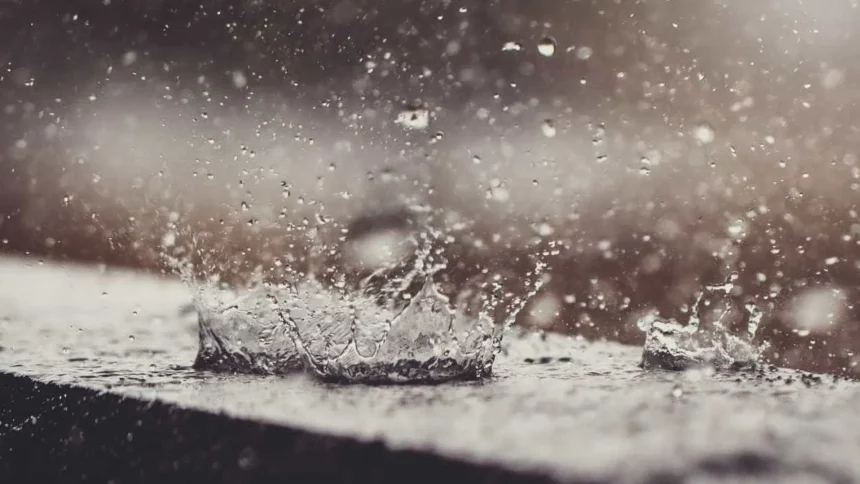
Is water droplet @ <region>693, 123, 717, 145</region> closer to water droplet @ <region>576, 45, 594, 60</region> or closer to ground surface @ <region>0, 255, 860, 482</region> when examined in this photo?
water droplet @ <region>576, 45, 594, 60</region>

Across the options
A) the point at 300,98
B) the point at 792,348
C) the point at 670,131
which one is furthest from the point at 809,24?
the point at 300,98

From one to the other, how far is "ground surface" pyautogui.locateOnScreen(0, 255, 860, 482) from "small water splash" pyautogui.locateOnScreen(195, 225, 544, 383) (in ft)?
0.13

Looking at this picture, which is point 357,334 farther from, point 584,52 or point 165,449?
point 584,52

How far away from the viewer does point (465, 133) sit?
1709 mm

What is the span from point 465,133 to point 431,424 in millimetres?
1345

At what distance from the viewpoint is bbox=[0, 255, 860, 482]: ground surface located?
31cm

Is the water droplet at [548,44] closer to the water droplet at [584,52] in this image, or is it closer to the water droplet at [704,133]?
the water droplet at [584,52]

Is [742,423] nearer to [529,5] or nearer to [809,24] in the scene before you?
[529,5]

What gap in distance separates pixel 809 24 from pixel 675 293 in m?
0.71

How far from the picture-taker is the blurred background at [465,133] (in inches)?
65.1

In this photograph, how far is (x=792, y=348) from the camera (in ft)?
6.52

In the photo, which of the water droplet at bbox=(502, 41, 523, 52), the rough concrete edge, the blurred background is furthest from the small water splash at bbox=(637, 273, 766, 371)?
the water droplet at bbox=(502, 41, 523, 52)

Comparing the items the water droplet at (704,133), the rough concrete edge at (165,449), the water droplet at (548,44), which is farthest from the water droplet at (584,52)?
the rough concrete edge at (165,449)

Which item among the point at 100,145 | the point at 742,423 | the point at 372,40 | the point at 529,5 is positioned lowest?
the point at 742,423
